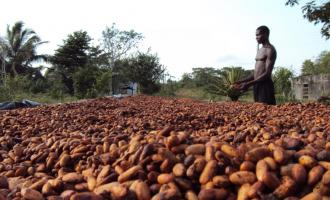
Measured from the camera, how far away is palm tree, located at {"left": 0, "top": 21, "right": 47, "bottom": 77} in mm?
29609

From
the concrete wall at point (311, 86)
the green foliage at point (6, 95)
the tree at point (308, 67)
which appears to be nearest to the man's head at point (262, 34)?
the green foliage at point (6, 95)

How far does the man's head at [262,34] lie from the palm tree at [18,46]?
2557cm

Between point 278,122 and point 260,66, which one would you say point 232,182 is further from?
point 260,66

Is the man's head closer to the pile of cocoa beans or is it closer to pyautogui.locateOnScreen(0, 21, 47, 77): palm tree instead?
the pile of cocoa beans

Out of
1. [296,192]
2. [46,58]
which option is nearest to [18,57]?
[46,58]

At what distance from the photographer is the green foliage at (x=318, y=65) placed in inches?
1423

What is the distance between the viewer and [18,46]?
30.0 metres

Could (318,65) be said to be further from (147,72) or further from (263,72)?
(263,72)

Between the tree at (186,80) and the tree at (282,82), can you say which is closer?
the tree at (282,82)

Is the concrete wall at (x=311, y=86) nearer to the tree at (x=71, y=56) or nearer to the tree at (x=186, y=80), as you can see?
the tree at (x=186, y=80)

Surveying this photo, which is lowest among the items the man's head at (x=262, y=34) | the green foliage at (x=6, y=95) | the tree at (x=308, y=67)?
the green foliage at (x=6, y=95)

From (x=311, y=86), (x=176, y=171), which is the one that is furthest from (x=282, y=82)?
(x=176, y=171)

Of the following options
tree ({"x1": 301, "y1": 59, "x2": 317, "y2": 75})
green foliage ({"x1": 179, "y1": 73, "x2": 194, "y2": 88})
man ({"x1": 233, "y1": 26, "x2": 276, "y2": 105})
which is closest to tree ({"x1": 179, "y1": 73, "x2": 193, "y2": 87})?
green foliage ({"x1": 179, "y1": 73, "x2": 194, "y2": 88})

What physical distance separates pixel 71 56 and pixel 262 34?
26.6 m
